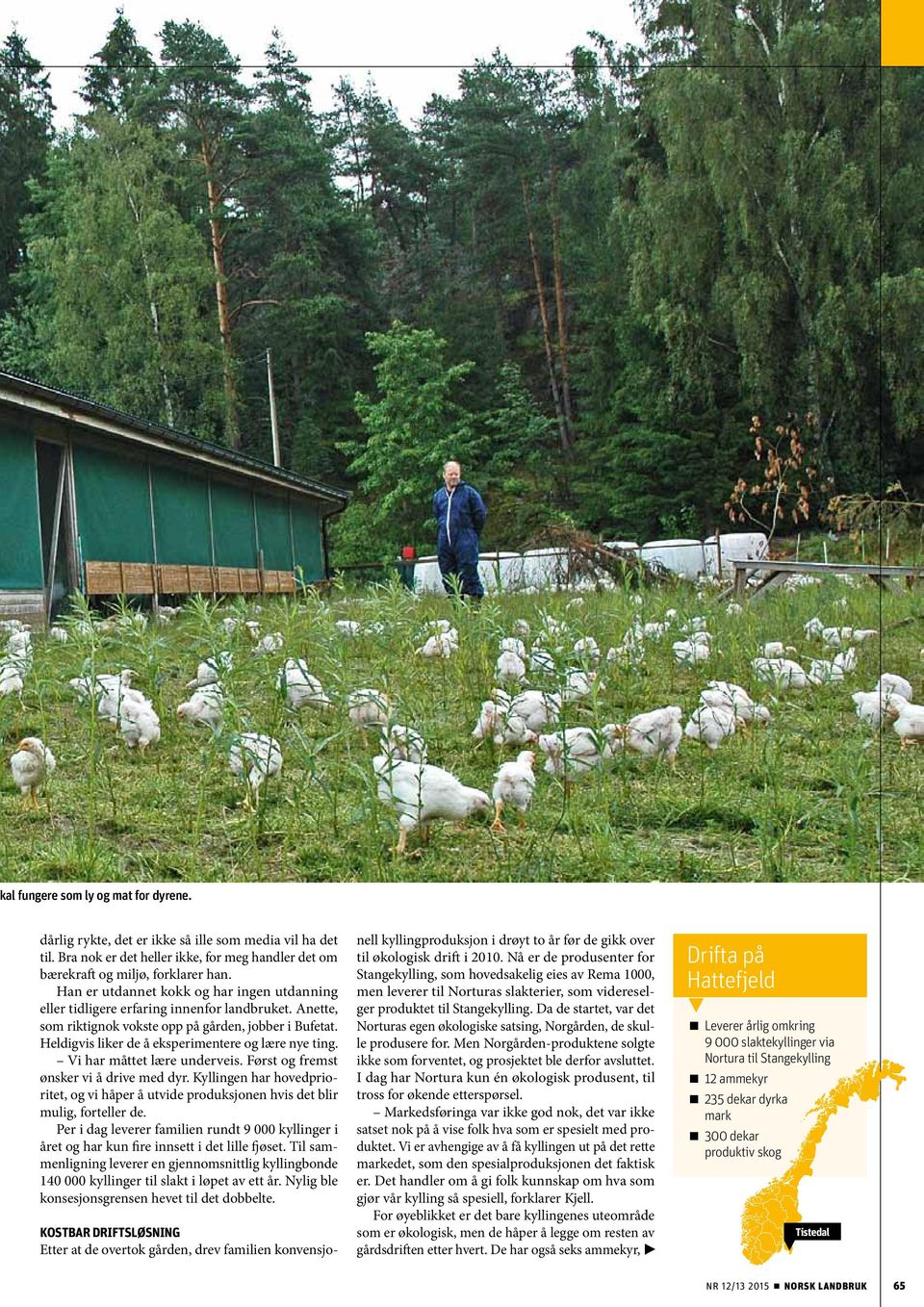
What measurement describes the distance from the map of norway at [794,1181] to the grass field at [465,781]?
0.40 metres

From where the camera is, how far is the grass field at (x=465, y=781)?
94.6 inches

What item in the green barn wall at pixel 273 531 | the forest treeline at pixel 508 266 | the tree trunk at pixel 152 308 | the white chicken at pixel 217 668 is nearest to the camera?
the white chicken at pixel 217 668

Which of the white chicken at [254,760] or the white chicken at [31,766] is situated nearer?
the white chicken at [254,760]

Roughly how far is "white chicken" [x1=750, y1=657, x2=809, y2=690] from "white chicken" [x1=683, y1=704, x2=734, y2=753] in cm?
67

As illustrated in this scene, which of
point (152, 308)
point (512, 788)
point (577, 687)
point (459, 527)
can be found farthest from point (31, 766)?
point (152, 308)

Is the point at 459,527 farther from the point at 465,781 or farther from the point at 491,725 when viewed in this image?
the point at 465,781

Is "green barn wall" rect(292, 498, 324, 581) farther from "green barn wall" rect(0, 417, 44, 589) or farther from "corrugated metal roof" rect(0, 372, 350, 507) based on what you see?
"green barn wall" rect(0, 417, 44, 589)

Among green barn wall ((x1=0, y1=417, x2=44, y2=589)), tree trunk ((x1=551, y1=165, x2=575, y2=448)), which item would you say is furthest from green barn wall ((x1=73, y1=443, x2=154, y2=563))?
tree trunk ((x1=551, y1=165, x2=575, y2=448))

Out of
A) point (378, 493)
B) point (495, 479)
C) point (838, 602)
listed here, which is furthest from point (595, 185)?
point (838, 602)

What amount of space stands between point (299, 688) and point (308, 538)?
15.9 metres

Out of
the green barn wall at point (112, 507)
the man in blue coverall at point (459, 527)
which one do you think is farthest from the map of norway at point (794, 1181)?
the green barn wall at point (112, 507)

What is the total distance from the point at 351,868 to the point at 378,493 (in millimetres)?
24389

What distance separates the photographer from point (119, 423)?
11.4 meters

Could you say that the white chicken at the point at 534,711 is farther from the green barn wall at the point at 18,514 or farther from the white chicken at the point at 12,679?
the green barn wall at the point at 18,514
